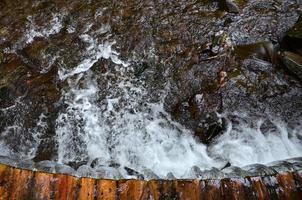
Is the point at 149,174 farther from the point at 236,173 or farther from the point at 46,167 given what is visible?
the point at 46,167

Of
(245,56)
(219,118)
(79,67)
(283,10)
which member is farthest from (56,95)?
(283,10)

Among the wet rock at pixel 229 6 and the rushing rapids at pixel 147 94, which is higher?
the wet rock at pixel 229 6

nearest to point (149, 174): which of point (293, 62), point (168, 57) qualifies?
point (168, 57)

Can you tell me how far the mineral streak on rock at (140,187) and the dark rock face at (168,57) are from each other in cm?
112

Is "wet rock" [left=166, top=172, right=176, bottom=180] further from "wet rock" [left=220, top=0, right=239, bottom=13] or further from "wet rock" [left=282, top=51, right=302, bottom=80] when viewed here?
"wet rock" [left=220, top=0, right=239, bottom=13]

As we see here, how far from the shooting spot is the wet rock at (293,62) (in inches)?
179

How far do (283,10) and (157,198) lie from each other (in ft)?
13.7

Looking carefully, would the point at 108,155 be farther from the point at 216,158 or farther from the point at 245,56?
the point at 245,56

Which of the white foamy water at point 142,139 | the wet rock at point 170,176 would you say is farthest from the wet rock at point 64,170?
the wet rock at point 170,176

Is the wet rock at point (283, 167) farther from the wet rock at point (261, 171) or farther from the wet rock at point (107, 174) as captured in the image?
the wet rock at point (107, 174)

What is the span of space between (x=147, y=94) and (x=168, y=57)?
0.77 metres

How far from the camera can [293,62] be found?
4598 mm

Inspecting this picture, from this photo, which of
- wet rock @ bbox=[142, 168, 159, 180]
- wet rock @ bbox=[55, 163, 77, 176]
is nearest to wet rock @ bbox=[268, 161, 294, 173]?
wet rock @ bbox=[142, 168, 159, 180]

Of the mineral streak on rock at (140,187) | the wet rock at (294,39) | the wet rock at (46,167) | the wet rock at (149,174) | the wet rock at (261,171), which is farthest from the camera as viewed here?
the wet rock at (294,39)
